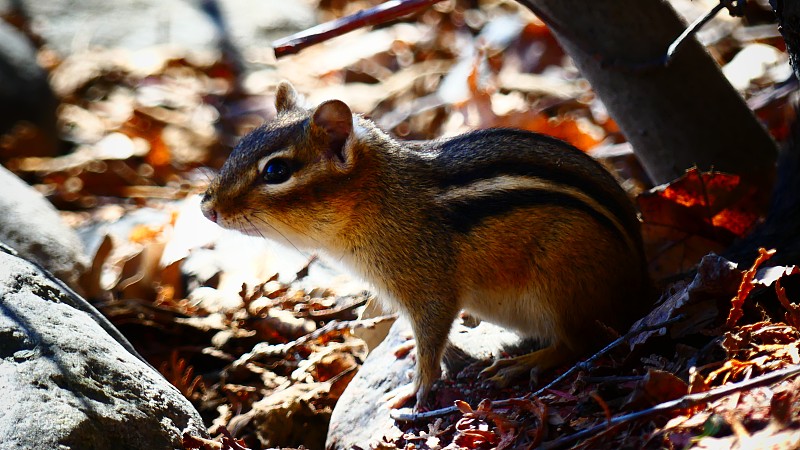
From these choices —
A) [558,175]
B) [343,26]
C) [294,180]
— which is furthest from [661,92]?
[294,180]

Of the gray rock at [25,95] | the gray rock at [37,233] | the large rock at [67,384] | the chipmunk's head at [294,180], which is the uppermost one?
the chipmunk's head at [294,180]

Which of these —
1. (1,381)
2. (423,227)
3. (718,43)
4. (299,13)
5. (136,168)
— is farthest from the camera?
(299,13)

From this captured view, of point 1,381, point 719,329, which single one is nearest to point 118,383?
point 1,381

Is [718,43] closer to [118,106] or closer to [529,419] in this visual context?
[529,419]

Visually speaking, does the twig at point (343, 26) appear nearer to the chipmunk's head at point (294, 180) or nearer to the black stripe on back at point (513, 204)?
the chipmunk's head at point (294, 180)

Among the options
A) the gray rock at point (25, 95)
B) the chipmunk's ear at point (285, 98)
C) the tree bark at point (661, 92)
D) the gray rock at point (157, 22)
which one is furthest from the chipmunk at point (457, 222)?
the gray rock at point (157, 22)

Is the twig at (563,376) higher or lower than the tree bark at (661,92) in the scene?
lower

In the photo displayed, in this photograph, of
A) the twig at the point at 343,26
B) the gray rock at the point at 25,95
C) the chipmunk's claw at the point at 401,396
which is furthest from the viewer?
the gray rock at the point at 25,95
